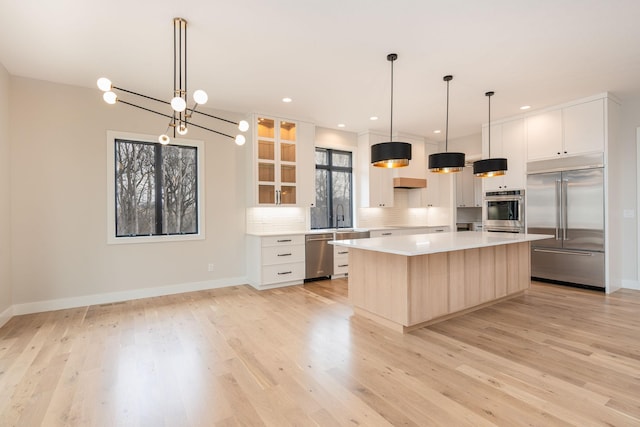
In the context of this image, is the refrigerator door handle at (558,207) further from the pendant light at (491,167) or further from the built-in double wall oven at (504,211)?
the pendant light at (491,167)

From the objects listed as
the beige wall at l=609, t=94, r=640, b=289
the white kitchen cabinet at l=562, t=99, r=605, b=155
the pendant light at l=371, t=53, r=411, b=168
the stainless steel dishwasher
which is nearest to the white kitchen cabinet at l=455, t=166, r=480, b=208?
the white kitchen cabinet at l=562, t=99, r=605, b=155

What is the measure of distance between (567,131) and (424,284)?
3807 millimetres

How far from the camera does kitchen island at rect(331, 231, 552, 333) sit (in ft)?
10.3

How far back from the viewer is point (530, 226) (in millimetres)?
5371

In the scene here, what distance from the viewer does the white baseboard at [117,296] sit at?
3.90 metres

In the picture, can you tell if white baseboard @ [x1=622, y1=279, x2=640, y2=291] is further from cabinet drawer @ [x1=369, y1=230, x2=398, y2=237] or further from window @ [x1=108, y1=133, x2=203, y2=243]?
window @ [x1=108, y1=133, x2=203, y2=243]

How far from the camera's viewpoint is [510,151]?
561 cm

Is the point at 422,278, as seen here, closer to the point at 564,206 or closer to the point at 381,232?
the point at 381,232

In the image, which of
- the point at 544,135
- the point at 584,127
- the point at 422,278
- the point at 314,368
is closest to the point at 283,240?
the point at 422,278

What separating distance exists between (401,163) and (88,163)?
13.2 feet

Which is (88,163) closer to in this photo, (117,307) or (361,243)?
(117,307)

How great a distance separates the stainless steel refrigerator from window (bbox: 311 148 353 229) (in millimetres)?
3237

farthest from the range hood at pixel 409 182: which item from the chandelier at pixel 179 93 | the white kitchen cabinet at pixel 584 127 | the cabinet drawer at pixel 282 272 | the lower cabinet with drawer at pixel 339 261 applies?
the chandelier at pixel 179 93

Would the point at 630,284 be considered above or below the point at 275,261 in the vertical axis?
below
